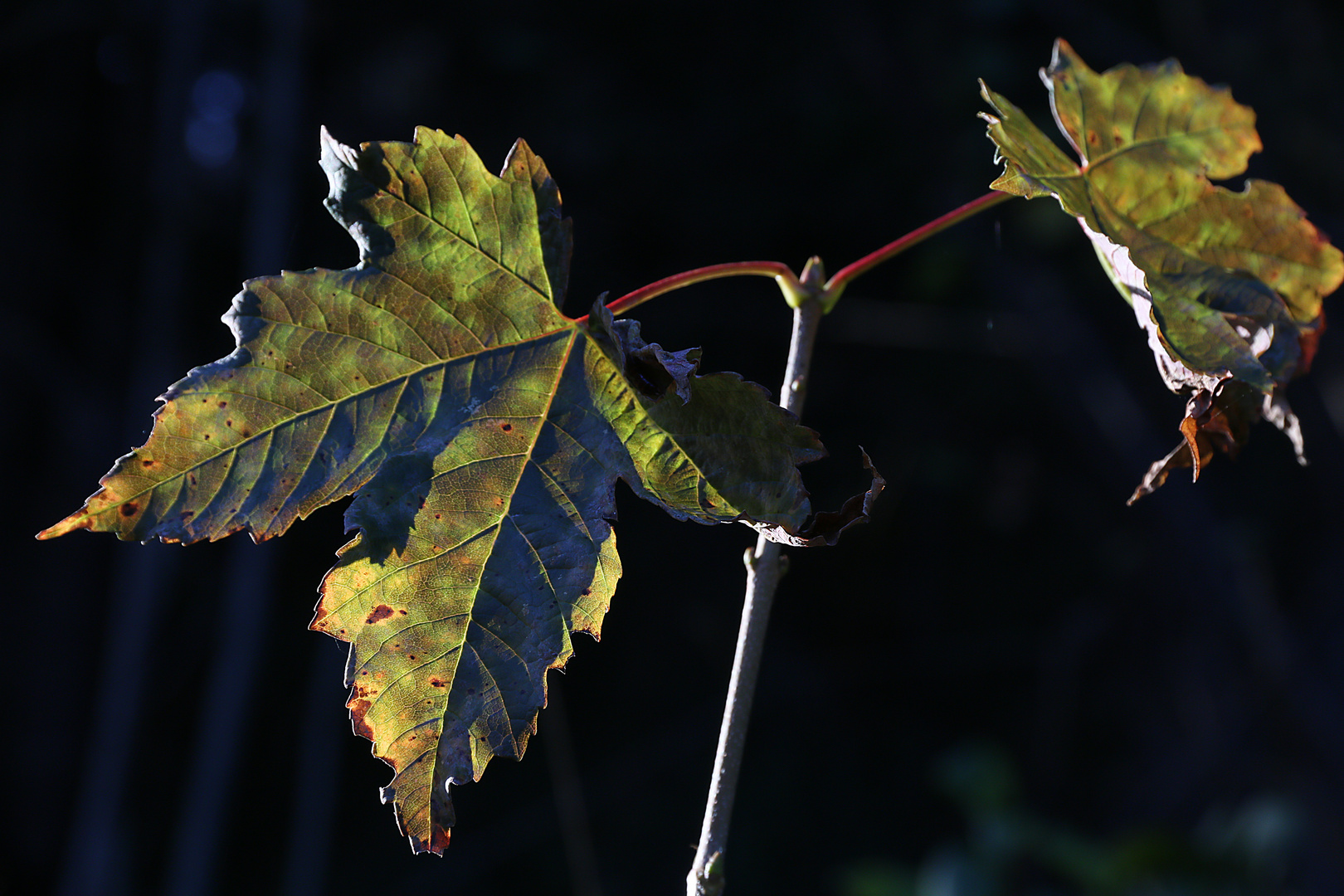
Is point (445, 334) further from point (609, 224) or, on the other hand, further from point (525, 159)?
point (609, 224)

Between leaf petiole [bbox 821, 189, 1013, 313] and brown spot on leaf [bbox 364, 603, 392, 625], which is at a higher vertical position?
leaf petiole [bbox 821, 189, 1013, 313]

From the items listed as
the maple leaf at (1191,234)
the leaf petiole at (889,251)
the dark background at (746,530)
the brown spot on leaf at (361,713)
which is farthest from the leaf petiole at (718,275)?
the dark background at (746,530)

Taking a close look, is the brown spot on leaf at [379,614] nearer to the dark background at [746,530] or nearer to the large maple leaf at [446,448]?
the large maple leaf at [446,448]

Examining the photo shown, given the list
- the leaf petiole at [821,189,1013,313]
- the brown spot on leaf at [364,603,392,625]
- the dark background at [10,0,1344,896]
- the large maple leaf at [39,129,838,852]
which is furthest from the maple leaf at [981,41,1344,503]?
the dark background at [10,0,1344,896]

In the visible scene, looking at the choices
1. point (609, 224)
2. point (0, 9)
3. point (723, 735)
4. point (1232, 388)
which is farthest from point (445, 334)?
point (0, 9)

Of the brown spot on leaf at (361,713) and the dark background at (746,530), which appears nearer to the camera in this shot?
the brown spot on leaf at (361,713)

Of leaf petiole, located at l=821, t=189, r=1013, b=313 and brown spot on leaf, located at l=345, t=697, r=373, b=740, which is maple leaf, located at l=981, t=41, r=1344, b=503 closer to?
leaf petiole, located at l=821, t=189, r=1013, b=313

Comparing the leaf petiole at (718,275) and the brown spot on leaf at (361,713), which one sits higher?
the leaf petiole at (718,275)
